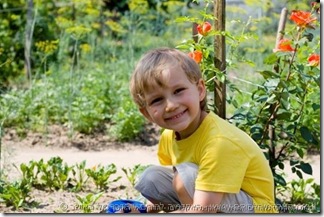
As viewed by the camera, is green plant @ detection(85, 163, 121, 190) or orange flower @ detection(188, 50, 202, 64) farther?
green plant @ detection(85, 163, 121, 190)

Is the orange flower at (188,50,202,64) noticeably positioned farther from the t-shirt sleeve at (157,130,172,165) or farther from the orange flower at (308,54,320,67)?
the orange flower at (308,54,320,67)

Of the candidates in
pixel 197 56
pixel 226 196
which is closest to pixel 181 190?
pixel 226 196

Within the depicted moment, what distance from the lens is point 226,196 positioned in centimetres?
235

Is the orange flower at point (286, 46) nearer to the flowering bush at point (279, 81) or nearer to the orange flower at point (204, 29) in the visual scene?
the flowering bush at point (279, 81)

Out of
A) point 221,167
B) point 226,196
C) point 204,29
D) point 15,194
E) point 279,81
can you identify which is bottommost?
point 15,194

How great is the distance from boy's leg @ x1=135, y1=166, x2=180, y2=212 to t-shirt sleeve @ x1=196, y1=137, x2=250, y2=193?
39 centimetres

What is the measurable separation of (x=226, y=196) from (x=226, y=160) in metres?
0.16

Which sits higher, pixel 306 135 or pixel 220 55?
pixel 220 55

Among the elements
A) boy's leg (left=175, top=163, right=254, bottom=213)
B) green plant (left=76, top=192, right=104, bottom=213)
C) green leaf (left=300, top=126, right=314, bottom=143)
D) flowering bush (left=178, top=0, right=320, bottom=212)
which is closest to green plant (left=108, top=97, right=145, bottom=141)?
green plant (left=76, top=192, right=104, bottom=213)

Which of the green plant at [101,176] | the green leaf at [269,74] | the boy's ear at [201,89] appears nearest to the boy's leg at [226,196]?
the boy's ear at [201,89]

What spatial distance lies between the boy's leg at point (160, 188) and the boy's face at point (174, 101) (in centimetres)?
36

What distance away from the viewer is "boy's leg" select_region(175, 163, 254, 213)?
2.36m

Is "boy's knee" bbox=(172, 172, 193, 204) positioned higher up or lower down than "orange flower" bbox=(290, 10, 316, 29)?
lower down

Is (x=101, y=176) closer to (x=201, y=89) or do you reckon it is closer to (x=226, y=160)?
(x=201, y=89)
